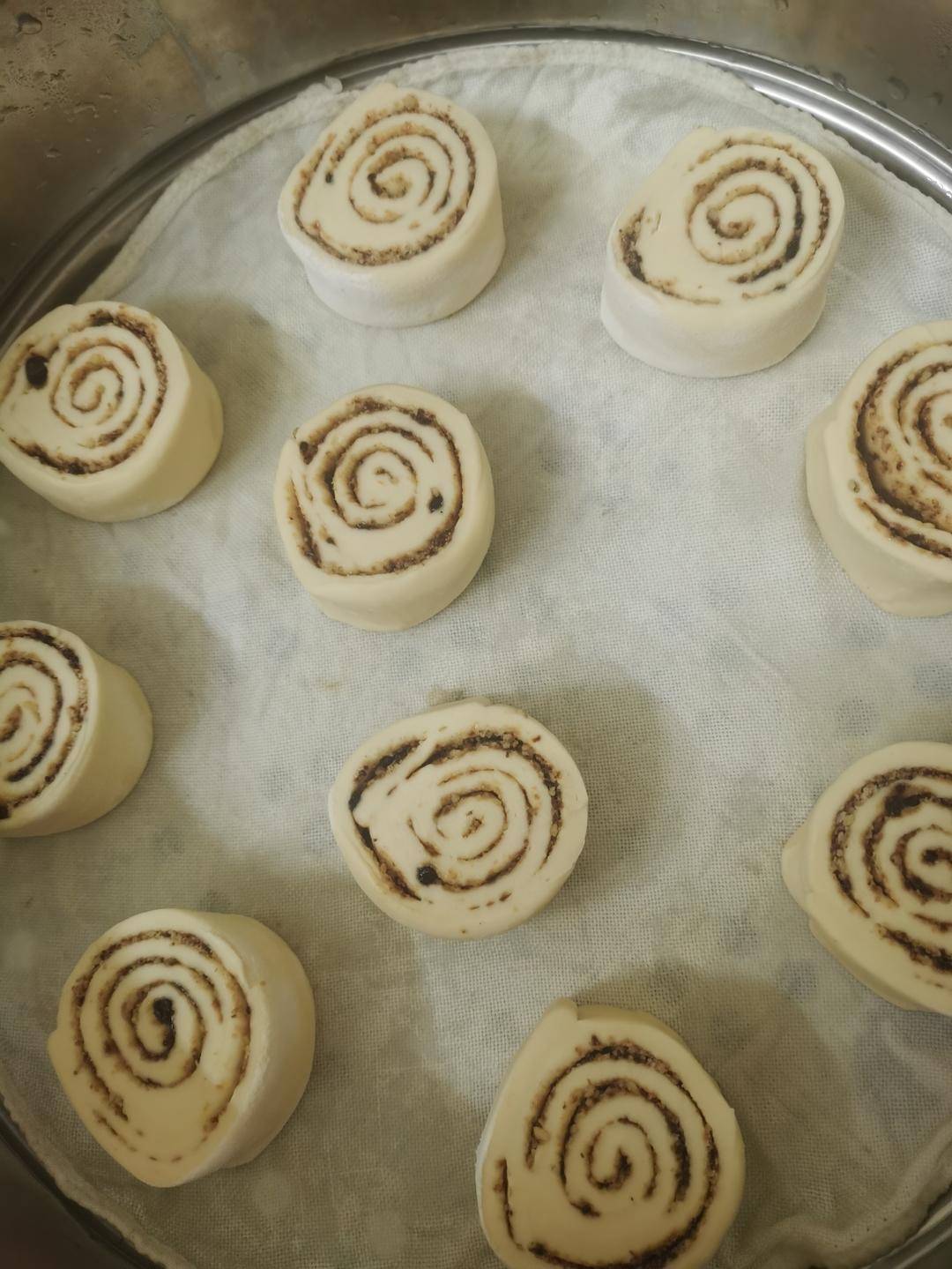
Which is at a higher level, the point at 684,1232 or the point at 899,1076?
the point at 899,1076

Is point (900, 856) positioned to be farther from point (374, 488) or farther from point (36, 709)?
point (36, 709)

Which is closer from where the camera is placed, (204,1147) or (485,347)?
(204,1147)

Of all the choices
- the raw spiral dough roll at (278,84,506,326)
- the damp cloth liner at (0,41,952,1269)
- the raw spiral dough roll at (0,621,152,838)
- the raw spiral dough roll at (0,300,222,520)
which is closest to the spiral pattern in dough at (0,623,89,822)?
the raw spiral dough roll at (0,621,152,838)

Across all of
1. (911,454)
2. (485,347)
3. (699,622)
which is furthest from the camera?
(485,347)

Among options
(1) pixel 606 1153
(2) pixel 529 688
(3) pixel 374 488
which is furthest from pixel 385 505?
(1) pixel 606 1153

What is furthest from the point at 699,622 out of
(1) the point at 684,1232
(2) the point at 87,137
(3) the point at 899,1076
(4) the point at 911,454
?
(2) the point at 87,137

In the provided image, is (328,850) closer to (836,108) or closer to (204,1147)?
(204,1147)

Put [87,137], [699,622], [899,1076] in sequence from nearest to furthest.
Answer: [899,1076]
[699,622]
[87,137]
